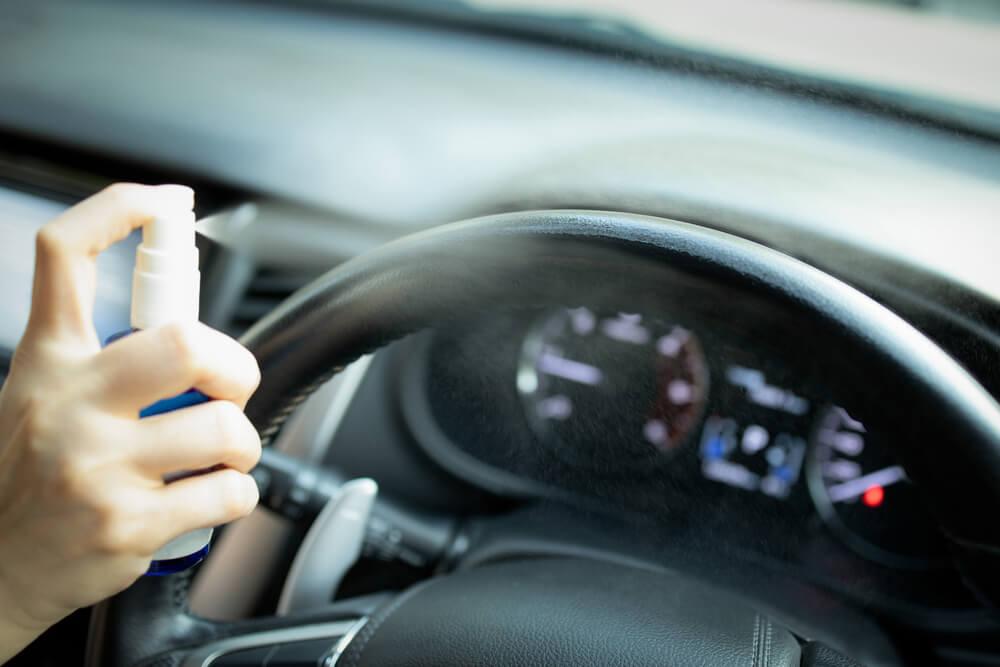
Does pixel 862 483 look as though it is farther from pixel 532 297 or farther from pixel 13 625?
pixel 13 625

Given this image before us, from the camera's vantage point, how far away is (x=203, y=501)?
439 millimetres

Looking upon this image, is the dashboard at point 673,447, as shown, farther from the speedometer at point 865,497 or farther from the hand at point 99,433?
the hand at point 99,433

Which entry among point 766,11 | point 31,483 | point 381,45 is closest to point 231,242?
point 381,45

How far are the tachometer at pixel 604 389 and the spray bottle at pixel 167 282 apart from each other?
83 cm

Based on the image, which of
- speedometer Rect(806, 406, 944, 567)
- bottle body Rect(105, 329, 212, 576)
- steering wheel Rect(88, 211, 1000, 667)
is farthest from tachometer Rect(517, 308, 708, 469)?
bottle body Rect(105, 329, 212, 576)

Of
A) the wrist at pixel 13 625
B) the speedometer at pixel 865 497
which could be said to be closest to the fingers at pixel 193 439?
the wrist at pixel 13 625

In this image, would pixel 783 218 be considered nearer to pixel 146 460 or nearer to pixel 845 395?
pixel 845 395

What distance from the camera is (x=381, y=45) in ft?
5.24

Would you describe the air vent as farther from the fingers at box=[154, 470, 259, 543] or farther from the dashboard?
the fingers at box=[154, 470, 259, 543]

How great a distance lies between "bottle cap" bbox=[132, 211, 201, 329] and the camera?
43 centimetres

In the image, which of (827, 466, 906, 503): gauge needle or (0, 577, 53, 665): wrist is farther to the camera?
(827, 466, 906, 503): gauge needle

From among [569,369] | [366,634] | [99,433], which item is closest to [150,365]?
[99,433]

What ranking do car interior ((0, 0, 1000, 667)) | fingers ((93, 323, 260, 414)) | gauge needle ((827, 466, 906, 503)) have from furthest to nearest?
gauge needle ((827, 466, 906, 503)) → car interior ((0, 0, 1000, 667)) → fingers ((93, 323, 260, 414))

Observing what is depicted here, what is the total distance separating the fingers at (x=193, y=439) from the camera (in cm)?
42
